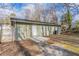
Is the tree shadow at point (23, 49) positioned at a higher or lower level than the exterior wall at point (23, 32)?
lower

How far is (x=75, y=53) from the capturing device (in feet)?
3.30

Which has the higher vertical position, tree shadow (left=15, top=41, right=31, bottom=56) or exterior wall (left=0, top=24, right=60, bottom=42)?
exterior wall (left=0, top=24, right=60, bottom=42)

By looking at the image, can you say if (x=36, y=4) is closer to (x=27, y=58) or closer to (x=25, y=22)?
(x=25, y=22)

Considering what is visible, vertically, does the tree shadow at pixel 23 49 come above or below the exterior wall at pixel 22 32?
below

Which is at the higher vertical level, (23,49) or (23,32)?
(23,32)

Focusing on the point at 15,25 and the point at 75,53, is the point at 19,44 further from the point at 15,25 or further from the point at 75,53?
the point at 75,53

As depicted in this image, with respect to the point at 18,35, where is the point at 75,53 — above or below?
below

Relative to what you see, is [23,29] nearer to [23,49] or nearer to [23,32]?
[23,32]

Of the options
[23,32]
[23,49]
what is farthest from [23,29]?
[23,49]

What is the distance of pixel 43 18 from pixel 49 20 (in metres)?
0.04

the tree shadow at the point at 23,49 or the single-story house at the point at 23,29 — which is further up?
the single-story house at the point at 23,29

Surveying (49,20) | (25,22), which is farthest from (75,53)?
(25,22)

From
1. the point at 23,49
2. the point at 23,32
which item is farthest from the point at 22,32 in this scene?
the point at 23,49

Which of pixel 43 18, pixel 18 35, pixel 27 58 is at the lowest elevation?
pixel 27 58
